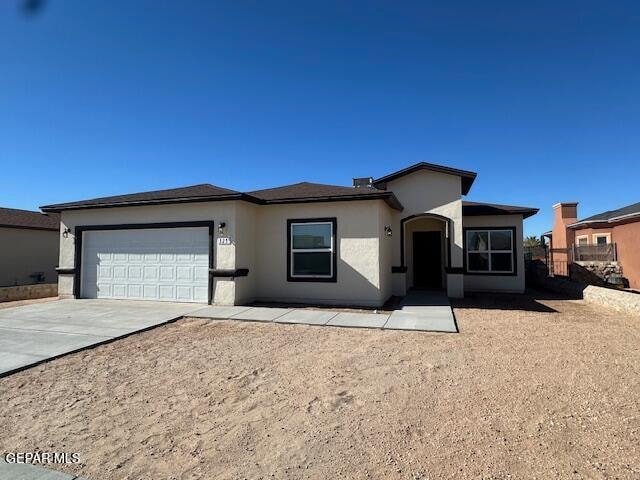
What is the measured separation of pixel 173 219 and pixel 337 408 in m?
9.06

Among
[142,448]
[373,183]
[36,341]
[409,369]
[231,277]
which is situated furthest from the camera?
[373,183]

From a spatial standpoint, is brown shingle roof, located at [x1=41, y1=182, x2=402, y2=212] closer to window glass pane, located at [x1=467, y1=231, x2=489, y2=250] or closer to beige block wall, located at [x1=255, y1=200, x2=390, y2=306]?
beige block wall, located at [x1=255, y1=200, x2=390, y2=306]

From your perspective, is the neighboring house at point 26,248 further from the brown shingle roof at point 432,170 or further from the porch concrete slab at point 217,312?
the brown shingle roof at point 432,170

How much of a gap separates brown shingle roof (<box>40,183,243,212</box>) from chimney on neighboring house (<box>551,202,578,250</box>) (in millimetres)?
22879

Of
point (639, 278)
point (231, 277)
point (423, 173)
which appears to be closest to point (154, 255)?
point (231, 277)

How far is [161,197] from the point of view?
1105 centimetres

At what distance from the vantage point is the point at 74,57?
30.2ft

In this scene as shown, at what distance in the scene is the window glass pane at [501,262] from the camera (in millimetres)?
13953

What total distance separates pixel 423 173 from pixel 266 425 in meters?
11.1

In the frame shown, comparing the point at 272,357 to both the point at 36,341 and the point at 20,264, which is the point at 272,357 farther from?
the point at 20,264

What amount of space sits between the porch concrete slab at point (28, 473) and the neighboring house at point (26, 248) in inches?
734

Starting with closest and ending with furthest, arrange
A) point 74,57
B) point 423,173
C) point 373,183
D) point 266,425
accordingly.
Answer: point 266,425 → point 74,57 → point 423,173 → point 373,183

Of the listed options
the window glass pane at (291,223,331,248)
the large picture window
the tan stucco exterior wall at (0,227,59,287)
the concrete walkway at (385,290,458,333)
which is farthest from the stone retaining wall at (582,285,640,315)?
the tan stucco exterior wall at (0,227,59,287)

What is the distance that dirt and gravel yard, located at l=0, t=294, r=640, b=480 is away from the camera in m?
2.74
